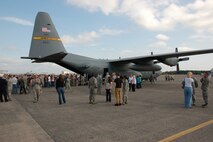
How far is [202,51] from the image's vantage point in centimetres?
2767

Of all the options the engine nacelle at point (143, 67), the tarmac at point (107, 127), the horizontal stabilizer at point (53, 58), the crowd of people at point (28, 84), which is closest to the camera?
the tarmac at point (107, 127)

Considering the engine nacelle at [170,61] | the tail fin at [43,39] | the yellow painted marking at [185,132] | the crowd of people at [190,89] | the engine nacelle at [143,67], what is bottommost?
the yellow painted marking at [185,132]

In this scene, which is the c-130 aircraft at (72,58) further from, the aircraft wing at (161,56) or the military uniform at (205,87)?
the military uniform at (205,87)

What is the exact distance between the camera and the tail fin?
81.0ft

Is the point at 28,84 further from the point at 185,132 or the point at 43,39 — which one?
the point at 185,132

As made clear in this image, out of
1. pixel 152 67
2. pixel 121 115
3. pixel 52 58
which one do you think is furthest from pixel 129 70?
pixel 121 115

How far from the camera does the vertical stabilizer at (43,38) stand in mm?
24750

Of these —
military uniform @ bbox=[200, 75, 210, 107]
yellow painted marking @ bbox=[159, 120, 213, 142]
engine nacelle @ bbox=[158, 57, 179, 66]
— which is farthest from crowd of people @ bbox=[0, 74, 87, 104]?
engine nacelle @ bbox=[158, 57, 179, 66]

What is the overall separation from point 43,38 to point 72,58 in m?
4.20

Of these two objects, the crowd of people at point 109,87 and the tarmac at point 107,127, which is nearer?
the tarmac at point 107,127

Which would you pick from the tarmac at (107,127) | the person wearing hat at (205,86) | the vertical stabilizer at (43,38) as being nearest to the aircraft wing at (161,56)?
the vertical stabilizer at (43,38)

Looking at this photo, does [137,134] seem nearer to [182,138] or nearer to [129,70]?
[182,138]

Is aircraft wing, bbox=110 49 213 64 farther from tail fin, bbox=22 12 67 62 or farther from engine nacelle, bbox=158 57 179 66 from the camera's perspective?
tail fin, bbox=22 12 67 62

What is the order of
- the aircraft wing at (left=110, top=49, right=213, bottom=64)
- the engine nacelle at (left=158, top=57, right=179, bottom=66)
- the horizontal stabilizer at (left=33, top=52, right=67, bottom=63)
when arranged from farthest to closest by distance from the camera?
the engine nacelle at (left=158, top=57, right=179, bottom=66) → the aircraft wing at (left=110, top=49, right=213, bottom=64) → the horizontal stabilizer at (left=33, top=52, right=67, bottom=63)
